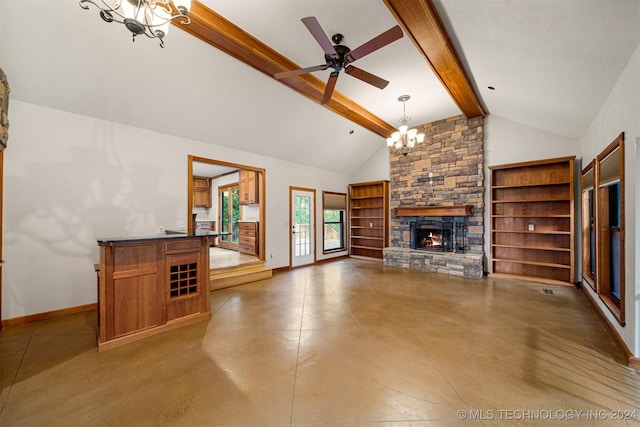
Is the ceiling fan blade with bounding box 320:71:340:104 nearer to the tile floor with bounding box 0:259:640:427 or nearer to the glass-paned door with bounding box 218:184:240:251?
the tile floor with bounding box 0:259:640:427

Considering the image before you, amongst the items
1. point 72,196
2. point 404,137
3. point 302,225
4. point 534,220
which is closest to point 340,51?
point 404,137

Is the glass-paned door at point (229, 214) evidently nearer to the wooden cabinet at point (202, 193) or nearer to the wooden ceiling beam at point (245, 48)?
the wooden cabinet at point (202, 193)

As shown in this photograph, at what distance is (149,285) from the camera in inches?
110

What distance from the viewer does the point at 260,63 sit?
350cm

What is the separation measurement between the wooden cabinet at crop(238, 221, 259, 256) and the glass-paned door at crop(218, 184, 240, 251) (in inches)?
61.7

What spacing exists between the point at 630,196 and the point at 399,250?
444 centimetres

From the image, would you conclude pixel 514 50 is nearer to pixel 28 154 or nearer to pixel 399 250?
pixel 399 250

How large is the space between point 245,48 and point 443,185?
16.9 feet

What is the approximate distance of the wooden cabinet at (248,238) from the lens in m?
6.00

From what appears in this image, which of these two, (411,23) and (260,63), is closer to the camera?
(411,23)

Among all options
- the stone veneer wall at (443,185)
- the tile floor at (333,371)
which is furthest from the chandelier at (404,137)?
the tile floor at (333,371)

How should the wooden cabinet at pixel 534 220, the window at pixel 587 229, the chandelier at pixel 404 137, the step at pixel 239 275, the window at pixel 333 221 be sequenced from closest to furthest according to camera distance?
the window at pixel 587 229
the step at pixel 239 275
the wooden cabinet at pixel 534 220
the chandelier at pixel 404 137
the window at pixel 333 221

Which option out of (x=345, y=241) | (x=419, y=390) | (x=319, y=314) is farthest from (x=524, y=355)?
(x=345, y=241)

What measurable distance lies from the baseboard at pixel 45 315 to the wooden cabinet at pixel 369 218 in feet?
20.5
